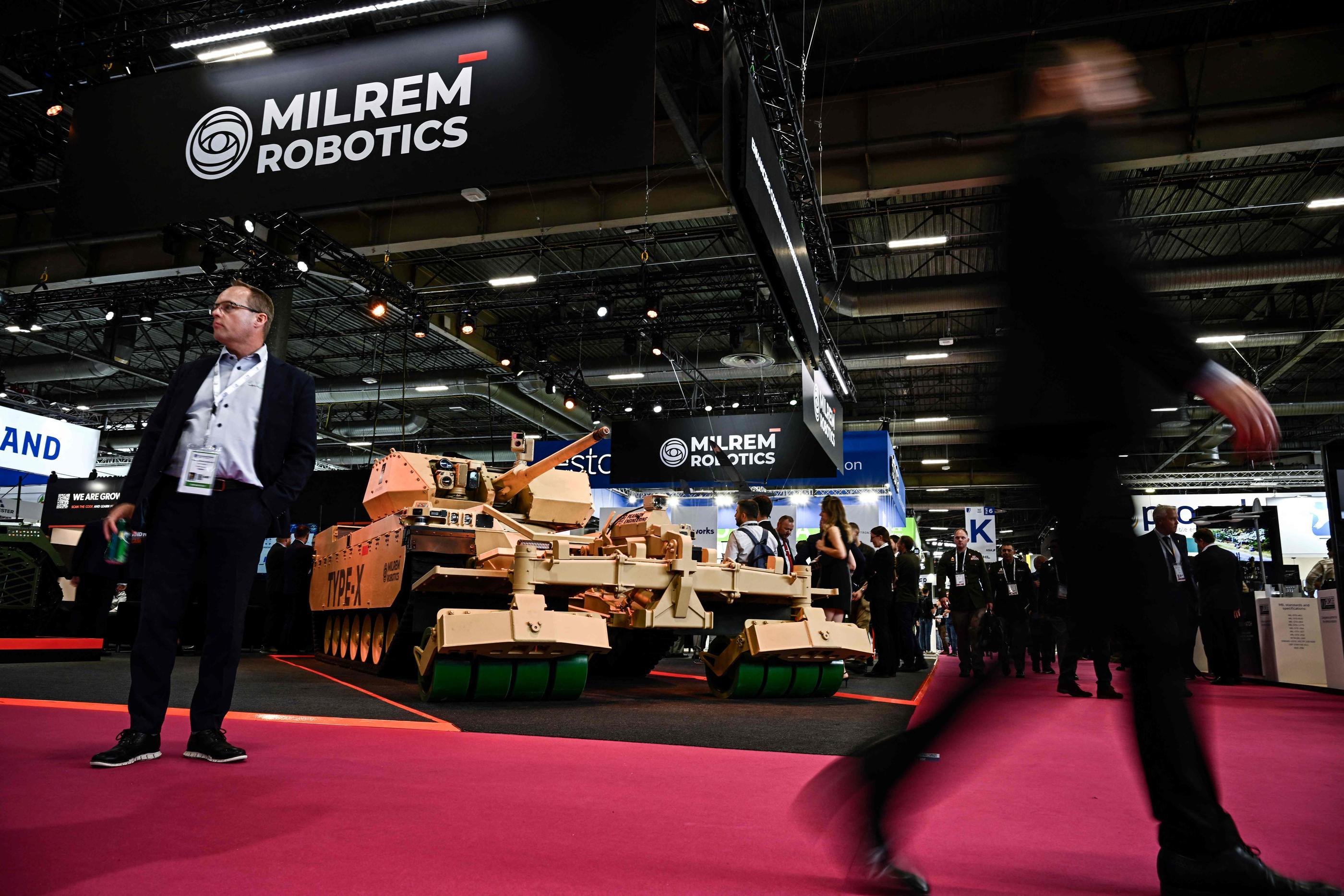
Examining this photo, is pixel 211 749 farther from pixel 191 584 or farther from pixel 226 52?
pixel 226 52

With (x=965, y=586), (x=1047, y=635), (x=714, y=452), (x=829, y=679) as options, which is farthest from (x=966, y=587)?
(x=714, y=452)

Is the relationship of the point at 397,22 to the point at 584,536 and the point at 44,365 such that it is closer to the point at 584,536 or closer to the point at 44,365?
the point at 584,536

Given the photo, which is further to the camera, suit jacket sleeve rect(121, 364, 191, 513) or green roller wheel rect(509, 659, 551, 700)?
green roller wheel rect(509, 659, 551, 700)

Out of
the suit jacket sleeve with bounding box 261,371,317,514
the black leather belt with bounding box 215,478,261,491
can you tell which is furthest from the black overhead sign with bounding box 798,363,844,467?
the black leather belt with bounding box 215,478,261,491

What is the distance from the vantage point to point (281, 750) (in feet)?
11.0

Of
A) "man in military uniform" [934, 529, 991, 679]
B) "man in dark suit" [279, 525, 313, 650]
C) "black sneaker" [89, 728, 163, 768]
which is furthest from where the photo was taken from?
"man in dark suit" [279, 525, 313, 650]

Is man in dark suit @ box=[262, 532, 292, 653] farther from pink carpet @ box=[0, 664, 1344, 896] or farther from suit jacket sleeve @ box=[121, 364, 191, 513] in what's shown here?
suit jacket sleeve @ box=[121, 364, 191, 513]

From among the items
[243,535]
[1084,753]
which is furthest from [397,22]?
[1084,753]

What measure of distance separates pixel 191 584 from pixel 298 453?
1.87ft

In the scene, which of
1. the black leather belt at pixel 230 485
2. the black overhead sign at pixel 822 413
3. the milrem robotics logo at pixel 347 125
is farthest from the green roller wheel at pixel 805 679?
the black leather belt at pixel 230 485

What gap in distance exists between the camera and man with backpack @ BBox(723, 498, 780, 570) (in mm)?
8461

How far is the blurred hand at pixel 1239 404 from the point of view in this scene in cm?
171

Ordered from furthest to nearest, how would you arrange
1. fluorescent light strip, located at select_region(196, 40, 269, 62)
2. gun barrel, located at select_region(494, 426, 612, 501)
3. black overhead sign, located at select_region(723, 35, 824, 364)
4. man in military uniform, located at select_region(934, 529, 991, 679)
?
man in military uniform, located at select_region(934, 529, 991, 679), gun barrel, located at select_region(494, 426, 612, 501), fluorescent light strip, located at select_region(196, 40, 269, 62), black overhead sign, located at select_region(723, 35, 824, 364)

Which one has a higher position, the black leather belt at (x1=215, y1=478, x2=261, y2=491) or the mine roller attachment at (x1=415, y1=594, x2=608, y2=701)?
the black leather belt at (x1=215, y1=478, x2=261, y2=491)
